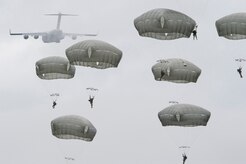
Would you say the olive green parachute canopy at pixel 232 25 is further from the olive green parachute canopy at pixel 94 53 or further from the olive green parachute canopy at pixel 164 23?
the olive green parachute canopy at pixel 94 53

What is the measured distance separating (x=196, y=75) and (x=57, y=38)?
3524 inches

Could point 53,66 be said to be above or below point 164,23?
below

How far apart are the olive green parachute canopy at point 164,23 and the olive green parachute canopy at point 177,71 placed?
4.28m

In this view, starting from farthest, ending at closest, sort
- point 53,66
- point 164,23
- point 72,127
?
point 53,66 < point 72,127 < point 164,23

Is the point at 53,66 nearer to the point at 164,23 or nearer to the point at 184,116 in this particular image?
the point at 164,23

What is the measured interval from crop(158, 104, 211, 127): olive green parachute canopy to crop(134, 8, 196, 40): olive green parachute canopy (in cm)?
840

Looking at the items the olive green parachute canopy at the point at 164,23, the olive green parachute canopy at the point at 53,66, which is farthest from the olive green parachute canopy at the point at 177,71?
the olive green parachute canopy at the point at 53,66

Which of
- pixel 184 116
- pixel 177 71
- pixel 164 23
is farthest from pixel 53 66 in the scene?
pixel 184 116

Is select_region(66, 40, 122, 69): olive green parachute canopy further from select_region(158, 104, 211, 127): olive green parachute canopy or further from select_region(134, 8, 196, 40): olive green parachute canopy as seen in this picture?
select_region(158, 104, 211, 127): olive green parachute canopy

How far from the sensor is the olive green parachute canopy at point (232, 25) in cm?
6009

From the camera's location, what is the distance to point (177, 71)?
63.9 metres

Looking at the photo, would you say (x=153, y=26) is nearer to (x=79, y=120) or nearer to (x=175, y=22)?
(x=175, y=22)

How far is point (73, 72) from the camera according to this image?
69500mm

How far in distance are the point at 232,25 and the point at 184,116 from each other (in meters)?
10.7
